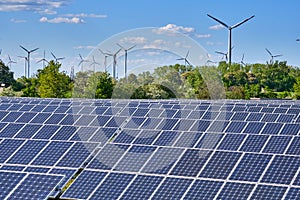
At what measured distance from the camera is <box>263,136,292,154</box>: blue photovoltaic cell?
2456cm

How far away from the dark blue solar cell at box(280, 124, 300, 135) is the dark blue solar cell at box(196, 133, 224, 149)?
282 cm

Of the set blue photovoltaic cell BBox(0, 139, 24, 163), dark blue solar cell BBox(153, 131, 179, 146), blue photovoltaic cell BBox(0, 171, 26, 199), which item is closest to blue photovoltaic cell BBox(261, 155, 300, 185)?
dark blue solar cell BBox(153, 131, 179, 146)

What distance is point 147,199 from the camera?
21516 mm

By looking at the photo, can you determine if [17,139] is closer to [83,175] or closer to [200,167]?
[83,175]

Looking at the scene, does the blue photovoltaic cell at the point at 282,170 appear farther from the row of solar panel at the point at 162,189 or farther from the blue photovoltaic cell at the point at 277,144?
the blue photovoltaic cell at the point at 277,144

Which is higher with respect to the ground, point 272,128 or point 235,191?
point 272,128

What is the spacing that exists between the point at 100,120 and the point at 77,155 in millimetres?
5774

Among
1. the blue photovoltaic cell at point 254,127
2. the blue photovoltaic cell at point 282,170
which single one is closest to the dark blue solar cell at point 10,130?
the blue photovoltaic cell at point 254,127

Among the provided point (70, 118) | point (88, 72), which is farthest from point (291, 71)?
point (70, 118)

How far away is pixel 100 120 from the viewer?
31109 mm

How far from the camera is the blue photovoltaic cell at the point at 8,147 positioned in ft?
85.7

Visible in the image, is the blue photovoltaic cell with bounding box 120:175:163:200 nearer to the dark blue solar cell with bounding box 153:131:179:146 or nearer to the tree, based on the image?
the dark blue solar cell with bounding box 153:131:179:146

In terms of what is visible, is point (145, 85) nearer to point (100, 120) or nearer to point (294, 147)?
point (100, 120)

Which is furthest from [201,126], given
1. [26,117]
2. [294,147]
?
[26,117]
